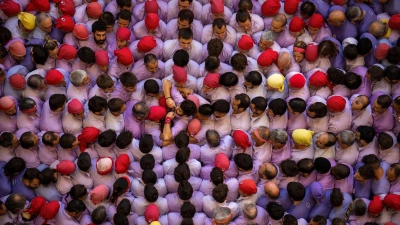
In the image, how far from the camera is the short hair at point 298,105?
624 centimetres

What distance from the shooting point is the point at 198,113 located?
249 inches

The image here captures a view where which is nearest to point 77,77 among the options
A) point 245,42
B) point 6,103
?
point 6,103

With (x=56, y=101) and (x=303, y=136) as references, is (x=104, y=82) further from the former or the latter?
(x=303, y=136)

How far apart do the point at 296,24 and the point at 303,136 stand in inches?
58.1

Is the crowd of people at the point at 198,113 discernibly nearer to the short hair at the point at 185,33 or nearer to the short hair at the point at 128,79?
the short hair at the point at 185,33

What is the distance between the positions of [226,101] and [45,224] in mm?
2409

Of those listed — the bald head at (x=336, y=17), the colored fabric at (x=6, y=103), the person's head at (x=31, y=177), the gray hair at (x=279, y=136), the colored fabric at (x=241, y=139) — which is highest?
the bald head at (x=336, y=17)

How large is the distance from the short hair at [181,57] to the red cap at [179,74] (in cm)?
8

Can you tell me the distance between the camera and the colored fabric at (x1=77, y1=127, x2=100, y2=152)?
241 inches

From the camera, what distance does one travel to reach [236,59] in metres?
6.51

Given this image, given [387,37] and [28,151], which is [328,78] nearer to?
[387,37]

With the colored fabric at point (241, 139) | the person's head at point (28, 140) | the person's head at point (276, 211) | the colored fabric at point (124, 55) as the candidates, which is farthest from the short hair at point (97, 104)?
the person's head at point (276, 211)

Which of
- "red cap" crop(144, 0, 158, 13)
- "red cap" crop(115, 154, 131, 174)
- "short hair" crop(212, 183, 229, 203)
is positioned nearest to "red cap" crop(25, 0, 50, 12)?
"red cap" crop(144, 0, 158, 13)

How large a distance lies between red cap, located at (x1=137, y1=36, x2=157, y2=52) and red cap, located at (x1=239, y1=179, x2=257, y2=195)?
1948mm
